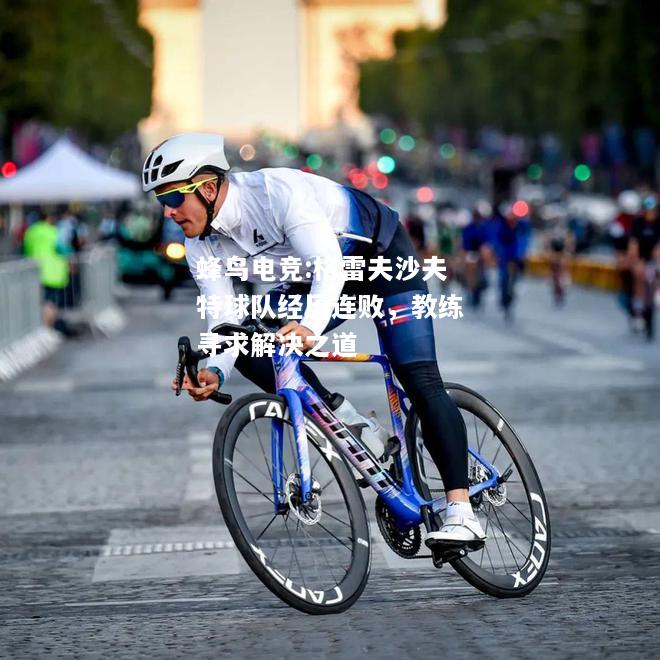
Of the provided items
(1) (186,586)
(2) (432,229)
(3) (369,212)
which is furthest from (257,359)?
(2) (432,229)

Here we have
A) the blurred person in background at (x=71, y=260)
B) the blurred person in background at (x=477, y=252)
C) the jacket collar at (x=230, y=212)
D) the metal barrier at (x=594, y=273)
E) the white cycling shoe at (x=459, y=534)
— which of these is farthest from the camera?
the metal barrier at (x=594, y=273)

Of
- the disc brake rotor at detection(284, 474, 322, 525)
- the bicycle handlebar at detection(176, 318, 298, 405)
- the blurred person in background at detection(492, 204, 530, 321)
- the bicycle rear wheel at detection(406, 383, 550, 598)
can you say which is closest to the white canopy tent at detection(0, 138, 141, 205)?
the blurred person in background at detection(492, 204, 530, 321)

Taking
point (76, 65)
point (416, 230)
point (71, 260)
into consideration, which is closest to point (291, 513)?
point (71, 260)

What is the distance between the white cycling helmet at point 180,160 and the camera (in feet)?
21.9

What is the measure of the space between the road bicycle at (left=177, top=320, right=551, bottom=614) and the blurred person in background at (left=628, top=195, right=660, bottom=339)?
1687 centimetres

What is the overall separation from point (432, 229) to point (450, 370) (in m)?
47.0

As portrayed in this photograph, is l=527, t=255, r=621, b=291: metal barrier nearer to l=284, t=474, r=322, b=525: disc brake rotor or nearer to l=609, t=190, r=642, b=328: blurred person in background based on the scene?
l=609, t=190, r=642, b=328: blurred person in background

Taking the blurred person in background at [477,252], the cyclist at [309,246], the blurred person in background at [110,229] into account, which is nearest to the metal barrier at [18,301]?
the blurred person in background at [477,252]

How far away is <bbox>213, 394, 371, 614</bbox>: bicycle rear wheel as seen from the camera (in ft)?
21.7

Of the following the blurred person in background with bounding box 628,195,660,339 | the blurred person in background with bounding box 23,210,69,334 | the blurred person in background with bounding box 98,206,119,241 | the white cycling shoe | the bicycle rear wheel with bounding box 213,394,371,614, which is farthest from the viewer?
the blurred person in background with bounding box 98,206,119,241

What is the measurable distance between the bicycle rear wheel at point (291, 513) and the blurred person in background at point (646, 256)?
17.4 m

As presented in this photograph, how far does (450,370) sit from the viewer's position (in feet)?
63.8

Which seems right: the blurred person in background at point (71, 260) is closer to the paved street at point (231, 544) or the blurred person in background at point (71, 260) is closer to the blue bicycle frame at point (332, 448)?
the paved street at point (231, 544)

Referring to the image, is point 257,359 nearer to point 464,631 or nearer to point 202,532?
point 464,631
